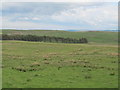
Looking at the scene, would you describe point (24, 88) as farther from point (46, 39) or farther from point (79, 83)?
point (46, 39)

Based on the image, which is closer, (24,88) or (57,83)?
(24,88)

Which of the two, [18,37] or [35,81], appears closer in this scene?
[35,81]

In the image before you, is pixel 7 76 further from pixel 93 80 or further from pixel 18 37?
pixel 18 37

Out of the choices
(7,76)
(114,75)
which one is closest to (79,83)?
(114,75)

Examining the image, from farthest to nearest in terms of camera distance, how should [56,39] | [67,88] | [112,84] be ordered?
[56,39] < [112,84] < [67,88]

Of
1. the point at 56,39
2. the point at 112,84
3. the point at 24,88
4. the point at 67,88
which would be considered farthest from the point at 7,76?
the point at 56,39

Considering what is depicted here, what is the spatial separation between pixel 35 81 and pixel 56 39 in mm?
127573

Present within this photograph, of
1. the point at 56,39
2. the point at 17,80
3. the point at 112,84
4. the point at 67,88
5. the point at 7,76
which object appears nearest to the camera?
the point at 67,88

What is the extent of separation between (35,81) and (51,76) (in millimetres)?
2304

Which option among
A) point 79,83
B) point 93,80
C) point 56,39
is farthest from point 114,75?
point 56,39

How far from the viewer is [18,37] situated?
14262 centimetres

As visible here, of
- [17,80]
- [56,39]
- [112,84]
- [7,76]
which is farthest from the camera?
[56,39]

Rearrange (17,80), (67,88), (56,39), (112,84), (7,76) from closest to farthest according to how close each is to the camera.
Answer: (67,88) → (112,84) → (17,80) → (7,76) → (56,39)

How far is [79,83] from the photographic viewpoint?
1454 centimetres
